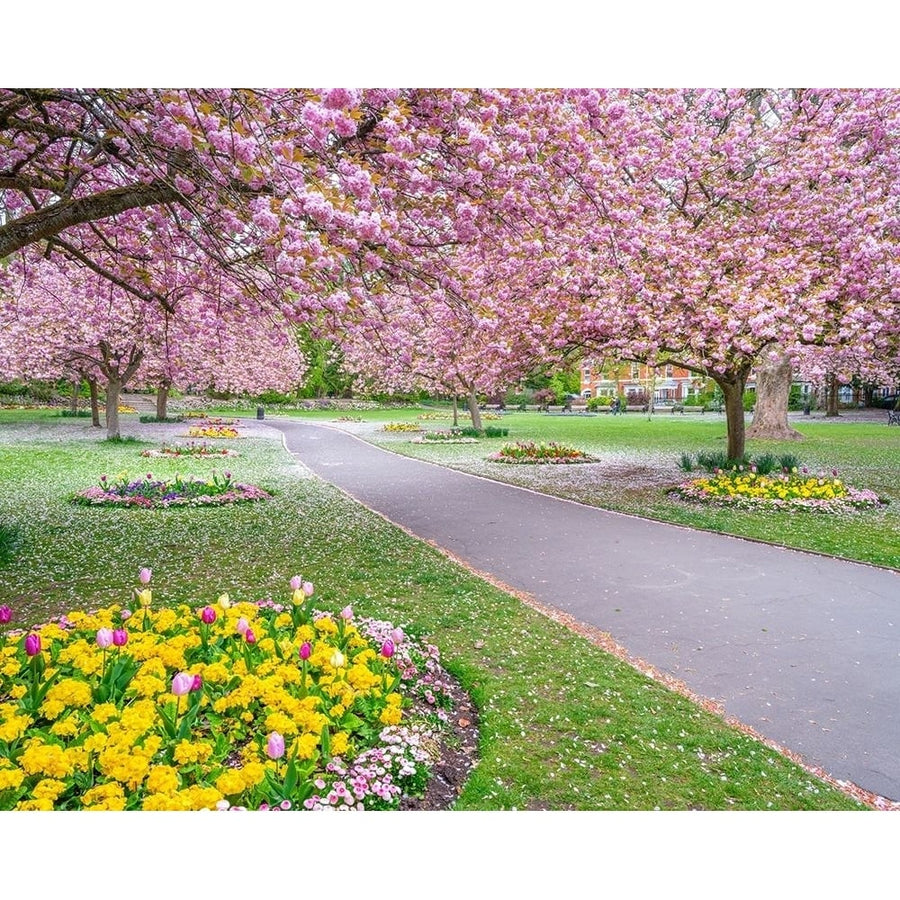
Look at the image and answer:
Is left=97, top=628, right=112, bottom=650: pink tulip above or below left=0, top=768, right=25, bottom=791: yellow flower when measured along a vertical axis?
above

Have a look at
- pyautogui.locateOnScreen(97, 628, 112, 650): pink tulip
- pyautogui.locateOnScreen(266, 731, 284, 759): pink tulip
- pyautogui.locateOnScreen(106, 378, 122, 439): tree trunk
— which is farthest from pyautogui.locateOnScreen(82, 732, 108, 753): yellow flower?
pyautogui.locateOnScreen(106, 378, 122, 439): tree trunk

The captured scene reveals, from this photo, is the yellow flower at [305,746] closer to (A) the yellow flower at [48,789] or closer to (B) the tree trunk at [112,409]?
(A) the yellow flower at [48,789]

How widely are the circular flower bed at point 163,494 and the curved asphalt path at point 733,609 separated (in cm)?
275

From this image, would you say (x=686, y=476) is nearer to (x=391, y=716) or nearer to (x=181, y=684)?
(x=391, y=716)

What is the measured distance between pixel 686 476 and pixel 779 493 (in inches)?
153

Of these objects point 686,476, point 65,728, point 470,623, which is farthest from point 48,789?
point 686,476

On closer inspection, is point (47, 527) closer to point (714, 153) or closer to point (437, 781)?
point (437, 781)

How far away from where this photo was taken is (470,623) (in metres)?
5.82

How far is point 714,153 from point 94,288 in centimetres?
1145

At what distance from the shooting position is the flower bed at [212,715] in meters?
2.90

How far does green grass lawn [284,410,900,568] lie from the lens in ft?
30.9

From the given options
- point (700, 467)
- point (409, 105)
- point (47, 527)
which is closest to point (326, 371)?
point (700, 467)

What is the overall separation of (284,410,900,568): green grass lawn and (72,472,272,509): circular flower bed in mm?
6398

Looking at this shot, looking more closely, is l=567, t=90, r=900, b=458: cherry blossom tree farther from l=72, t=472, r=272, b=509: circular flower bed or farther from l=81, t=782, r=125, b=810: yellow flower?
l=81, t=782, r=125, b=810: yellow flower
